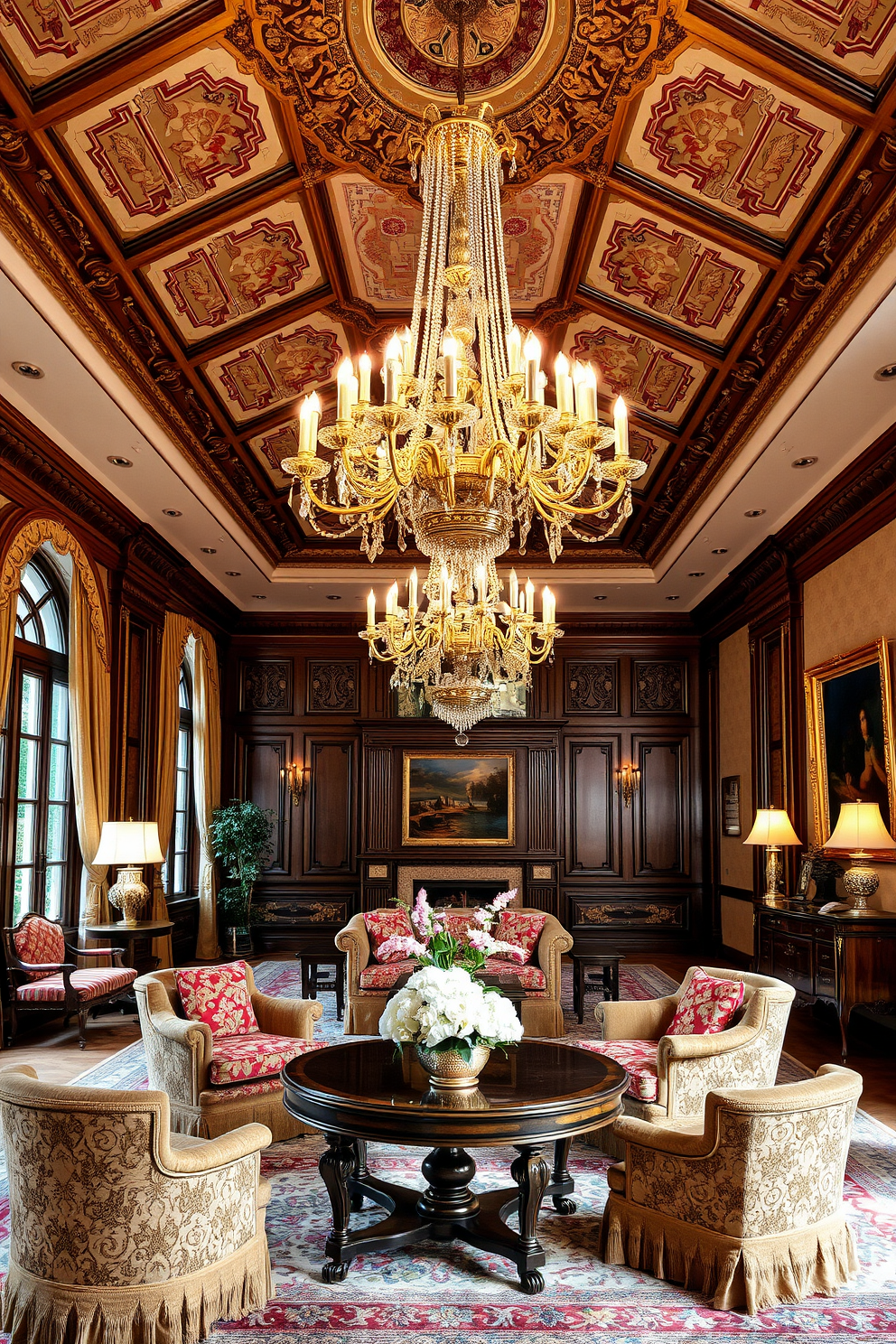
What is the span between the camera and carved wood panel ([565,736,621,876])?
1201 cm

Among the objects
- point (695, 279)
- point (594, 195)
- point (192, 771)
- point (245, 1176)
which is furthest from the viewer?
point (192, 771)

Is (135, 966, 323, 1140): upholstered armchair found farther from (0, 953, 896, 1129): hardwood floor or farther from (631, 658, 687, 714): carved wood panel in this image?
(631, 658, 687, 714): carved wood panel

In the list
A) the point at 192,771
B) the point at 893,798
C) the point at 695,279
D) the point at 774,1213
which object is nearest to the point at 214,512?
the point at 192,771

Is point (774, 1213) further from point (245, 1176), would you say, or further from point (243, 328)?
point (243, 328)

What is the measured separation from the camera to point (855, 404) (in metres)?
6.28

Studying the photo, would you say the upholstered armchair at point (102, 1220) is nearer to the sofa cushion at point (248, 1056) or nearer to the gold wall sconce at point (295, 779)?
the sofa cushion at point (248, 1056)

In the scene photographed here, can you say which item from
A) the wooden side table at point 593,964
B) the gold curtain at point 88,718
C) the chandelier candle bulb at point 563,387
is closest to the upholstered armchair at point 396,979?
the wooden side table at point 593,964

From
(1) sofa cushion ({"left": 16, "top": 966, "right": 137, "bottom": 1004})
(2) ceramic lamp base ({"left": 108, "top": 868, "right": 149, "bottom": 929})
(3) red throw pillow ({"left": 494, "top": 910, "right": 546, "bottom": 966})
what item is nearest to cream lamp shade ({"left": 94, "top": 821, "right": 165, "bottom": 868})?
(2) ceramic lamp base ({"left": 108, "top": 868, "right": 149, "bottom": 929})

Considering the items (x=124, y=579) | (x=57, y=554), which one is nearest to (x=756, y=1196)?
(x=57, y=554)

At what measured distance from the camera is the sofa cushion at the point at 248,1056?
4590 mm

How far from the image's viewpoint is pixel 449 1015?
10.9 feet

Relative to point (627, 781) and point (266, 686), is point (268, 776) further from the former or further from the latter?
point (627, 781)

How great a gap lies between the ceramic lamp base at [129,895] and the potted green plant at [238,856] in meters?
3.24

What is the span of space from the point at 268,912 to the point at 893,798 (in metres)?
7.65
